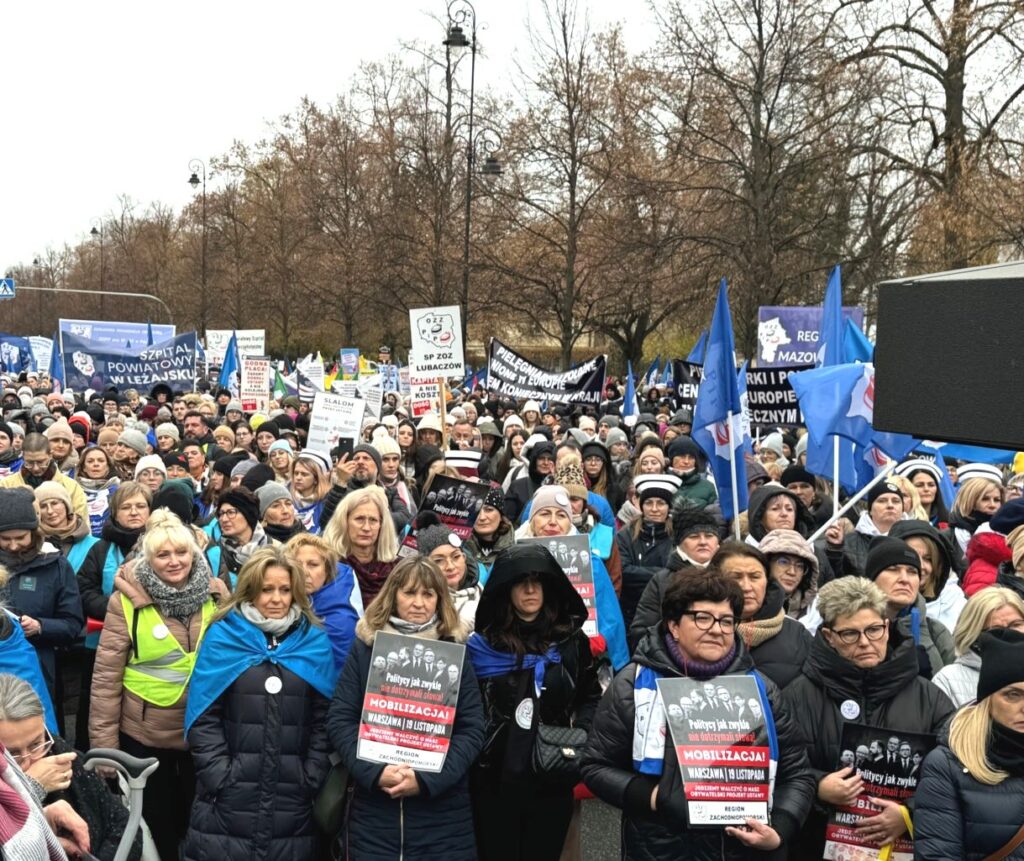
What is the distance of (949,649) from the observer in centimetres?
543

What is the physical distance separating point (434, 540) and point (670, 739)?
2.00 meters

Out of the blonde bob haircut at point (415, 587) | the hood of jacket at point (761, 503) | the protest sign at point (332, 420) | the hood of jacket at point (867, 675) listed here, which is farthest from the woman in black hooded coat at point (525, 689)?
the protest sign at point (332, 420)

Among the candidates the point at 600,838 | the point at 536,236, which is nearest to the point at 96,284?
the point at 536,236

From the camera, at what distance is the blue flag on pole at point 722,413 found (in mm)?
8359

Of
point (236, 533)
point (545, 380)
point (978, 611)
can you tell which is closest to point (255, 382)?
point (545, 380)

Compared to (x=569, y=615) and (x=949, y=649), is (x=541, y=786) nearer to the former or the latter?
A: (x=569, y=615)

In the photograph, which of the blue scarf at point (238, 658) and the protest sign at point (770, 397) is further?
the protest sign at point (770, 397)

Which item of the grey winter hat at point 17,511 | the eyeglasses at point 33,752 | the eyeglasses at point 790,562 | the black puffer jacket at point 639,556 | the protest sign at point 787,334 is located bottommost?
the eyeglasses at point 33,752

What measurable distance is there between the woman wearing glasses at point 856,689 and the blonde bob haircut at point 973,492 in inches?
149

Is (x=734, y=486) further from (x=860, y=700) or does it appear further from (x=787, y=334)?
(x=787, y=334)

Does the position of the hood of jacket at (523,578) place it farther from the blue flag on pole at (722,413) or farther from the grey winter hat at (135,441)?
the grey winter hat at (135,441)

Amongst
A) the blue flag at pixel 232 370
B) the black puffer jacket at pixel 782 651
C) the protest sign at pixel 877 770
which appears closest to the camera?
the protest sign at pixel 877 770

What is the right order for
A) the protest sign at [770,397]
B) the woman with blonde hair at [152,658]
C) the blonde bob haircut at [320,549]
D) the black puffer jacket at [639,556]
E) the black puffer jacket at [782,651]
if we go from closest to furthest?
1. the black puffer jacket at [782,651]
2. the woman with blonde hair at [152,658]
3. the blonde bob haircut at [320,549]
4. the black puffer jacket at [639,556]
5. the protest sign at [770,397]

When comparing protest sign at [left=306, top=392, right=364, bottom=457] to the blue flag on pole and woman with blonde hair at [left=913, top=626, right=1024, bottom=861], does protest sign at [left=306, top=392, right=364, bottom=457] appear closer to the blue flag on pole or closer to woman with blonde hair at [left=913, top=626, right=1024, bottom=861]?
the blue flag on pole
